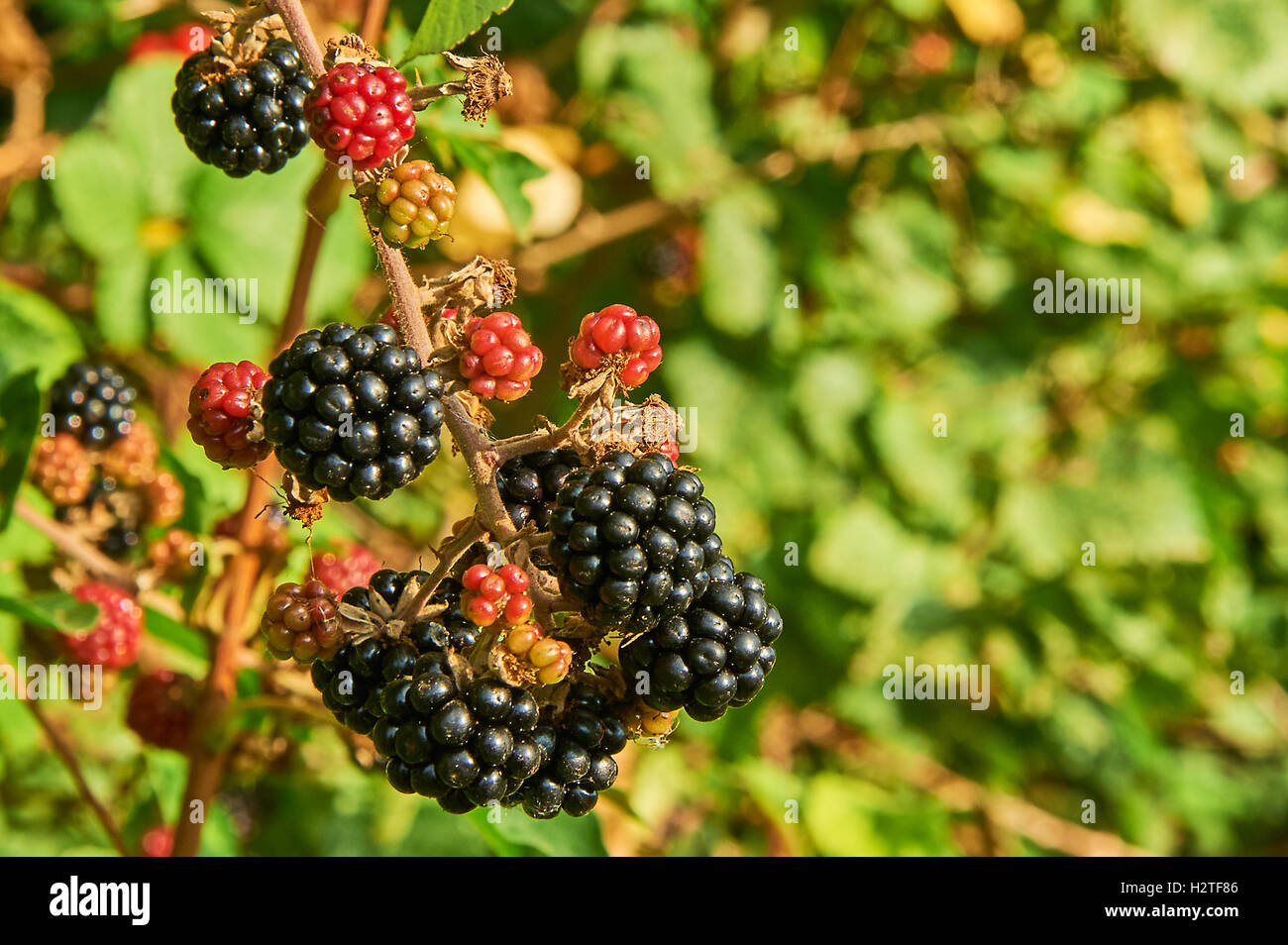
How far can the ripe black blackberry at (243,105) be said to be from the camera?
1265mm

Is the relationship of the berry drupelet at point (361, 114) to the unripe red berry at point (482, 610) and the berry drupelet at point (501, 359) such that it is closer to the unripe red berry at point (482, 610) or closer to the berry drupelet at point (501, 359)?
the berry drupelet at point (501, 359)

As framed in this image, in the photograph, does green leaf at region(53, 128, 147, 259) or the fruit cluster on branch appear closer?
the fruit cluster on branch

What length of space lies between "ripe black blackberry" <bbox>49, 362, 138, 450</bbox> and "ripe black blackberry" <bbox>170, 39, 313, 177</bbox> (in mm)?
645

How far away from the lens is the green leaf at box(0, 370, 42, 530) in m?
1.53

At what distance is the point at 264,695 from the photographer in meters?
1.56

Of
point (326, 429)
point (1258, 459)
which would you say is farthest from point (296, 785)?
point (1258, 459)

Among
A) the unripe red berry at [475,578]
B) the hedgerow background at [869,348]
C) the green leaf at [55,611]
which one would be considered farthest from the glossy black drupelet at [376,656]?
the hedgerow background at [869,348]

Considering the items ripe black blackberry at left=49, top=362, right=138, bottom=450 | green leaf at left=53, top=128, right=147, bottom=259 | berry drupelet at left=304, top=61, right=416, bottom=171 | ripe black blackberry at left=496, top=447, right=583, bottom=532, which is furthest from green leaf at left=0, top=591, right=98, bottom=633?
green leaf at left=53, top=128, right=147, bottom=259

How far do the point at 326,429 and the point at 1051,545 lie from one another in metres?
3.04

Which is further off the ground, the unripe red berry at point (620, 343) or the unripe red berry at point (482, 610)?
the unripe red berry at point (620, 343)

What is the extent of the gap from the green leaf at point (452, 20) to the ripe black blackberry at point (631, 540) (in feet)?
1.69

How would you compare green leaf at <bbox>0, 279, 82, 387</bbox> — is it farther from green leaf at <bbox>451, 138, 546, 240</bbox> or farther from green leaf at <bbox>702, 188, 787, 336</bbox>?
green leaf at <bbox>702, 188, 787, 336</bbox>

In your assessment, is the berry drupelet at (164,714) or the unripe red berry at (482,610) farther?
the berry drupelet at (164,714)
